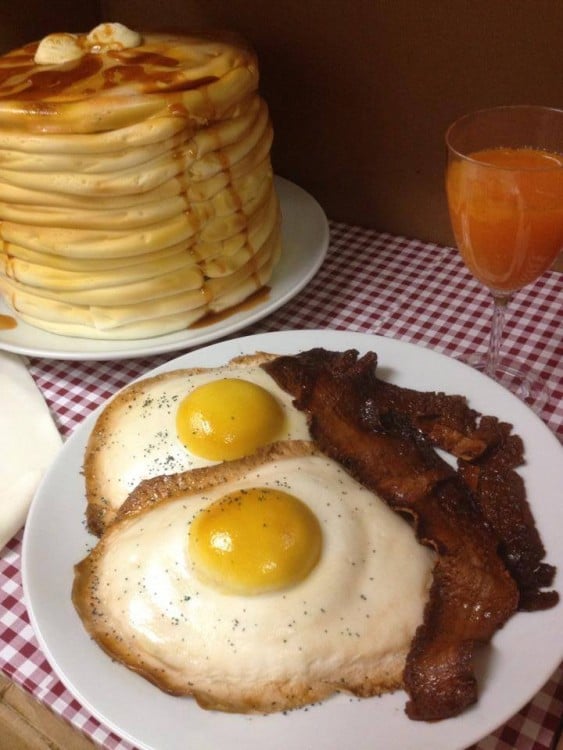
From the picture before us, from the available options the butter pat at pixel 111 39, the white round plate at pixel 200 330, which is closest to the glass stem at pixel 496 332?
the white round plate at pixel 200 330

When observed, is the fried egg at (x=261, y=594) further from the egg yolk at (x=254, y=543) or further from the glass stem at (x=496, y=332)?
the glass stem at (x=496, y=332)

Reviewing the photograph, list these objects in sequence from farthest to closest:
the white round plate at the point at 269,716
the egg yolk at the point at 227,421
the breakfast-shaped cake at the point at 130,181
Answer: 1. the breakfast-shaped cake at the point at 130,181
2. the egg yolk at the point at 227,421
3. the white round plate at the point at 269,716

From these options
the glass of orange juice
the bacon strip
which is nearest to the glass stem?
the glass of orange juice

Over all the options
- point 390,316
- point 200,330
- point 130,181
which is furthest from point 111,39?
point 390,316

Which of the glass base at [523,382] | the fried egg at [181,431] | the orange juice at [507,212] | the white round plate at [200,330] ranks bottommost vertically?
the glass base at [523,382]

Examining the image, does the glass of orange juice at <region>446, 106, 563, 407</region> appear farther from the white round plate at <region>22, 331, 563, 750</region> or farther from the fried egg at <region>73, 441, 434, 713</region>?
the fried egg at <region>73, 441, 434, 713</region>

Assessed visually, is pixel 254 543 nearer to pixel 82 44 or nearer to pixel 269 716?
pixel 269 716
